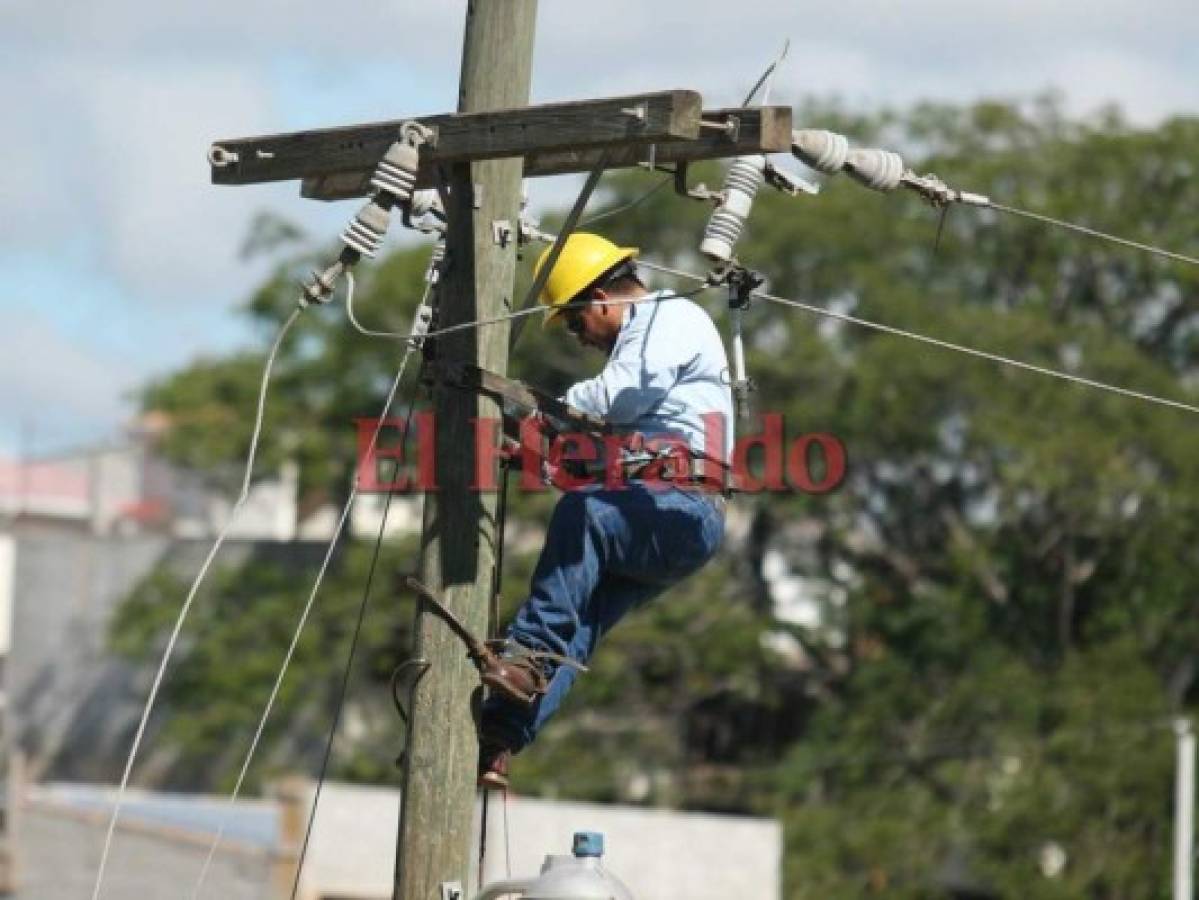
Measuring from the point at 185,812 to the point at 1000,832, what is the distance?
10.6 m

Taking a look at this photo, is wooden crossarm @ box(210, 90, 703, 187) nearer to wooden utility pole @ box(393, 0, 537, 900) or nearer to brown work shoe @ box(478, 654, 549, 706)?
wooden utility pole @ box(393, 0, 537, 900)

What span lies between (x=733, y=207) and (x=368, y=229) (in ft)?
3.69

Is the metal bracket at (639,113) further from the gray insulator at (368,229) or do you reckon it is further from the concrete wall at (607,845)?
the concrete wall at (607,845)

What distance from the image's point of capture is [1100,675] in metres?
35.7

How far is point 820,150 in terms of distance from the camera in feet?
26.3

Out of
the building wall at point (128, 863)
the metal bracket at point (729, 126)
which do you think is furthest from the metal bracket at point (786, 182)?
the building wall at point (128, 863)

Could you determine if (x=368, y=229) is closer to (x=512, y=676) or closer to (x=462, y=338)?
(x=462, y=338)

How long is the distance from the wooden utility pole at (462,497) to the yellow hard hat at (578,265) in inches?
8.3

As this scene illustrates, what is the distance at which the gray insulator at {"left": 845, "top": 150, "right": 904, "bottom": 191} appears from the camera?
27.1 feet

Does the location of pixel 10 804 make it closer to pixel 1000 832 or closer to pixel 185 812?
pixel 185 812

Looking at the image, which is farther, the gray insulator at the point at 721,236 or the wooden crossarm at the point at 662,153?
the gray insulator at the point at 721,236

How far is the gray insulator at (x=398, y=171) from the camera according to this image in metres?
7.91

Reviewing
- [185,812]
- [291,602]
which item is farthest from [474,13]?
[291,602]

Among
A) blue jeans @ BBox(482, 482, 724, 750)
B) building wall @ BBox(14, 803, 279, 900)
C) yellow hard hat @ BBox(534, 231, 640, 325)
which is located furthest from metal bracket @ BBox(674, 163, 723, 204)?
building wall @ BBox(14, 803, 279, 900)
